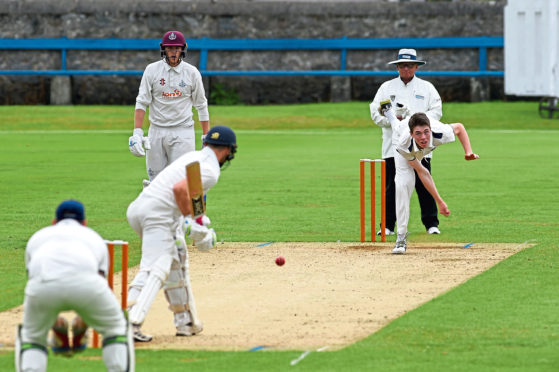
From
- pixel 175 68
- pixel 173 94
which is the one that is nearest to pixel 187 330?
pixel 173 94

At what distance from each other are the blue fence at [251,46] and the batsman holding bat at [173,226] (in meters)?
29.3

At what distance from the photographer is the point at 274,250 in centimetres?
1164

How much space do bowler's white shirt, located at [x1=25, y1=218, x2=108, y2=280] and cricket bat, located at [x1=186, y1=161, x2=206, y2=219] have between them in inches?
61.3

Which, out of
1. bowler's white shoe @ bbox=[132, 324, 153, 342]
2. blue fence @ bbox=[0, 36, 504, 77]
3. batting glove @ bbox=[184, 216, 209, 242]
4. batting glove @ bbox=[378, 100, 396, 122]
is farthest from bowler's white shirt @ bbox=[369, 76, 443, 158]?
blue fence @ bbox=[0, 36, 504, 77]

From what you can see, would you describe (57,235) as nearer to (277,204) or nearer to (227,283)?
(227,283)

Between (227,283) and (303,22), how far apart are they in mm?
29275

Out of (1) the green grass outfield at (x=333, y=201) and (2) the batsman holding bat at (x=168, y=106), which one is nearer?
(1) the green grass outfield at (x=333, y=201)

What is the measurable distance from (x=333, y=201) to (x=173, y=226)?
350 inches

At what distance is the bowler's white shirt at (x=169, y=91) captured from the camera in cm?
1202

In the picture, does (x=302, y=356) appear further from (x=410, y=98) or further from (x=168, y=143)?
(x=410, y=98)

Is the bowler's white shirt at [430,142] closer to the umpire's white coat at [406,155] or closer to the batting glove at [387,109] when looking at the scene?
the umpire's white coat at [406,155]

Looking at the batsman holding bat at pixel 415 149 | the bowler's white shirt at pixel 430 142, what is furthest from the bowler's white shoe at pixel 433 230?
the bowler's white shirt at pixel 430 142

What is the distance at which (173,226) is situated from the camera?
7387mm

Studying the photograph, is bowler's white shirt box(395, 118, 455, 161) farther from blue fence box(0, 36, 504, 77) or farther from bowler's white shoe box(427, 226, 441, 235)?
blue fence box(0, 36, 504, 77)
